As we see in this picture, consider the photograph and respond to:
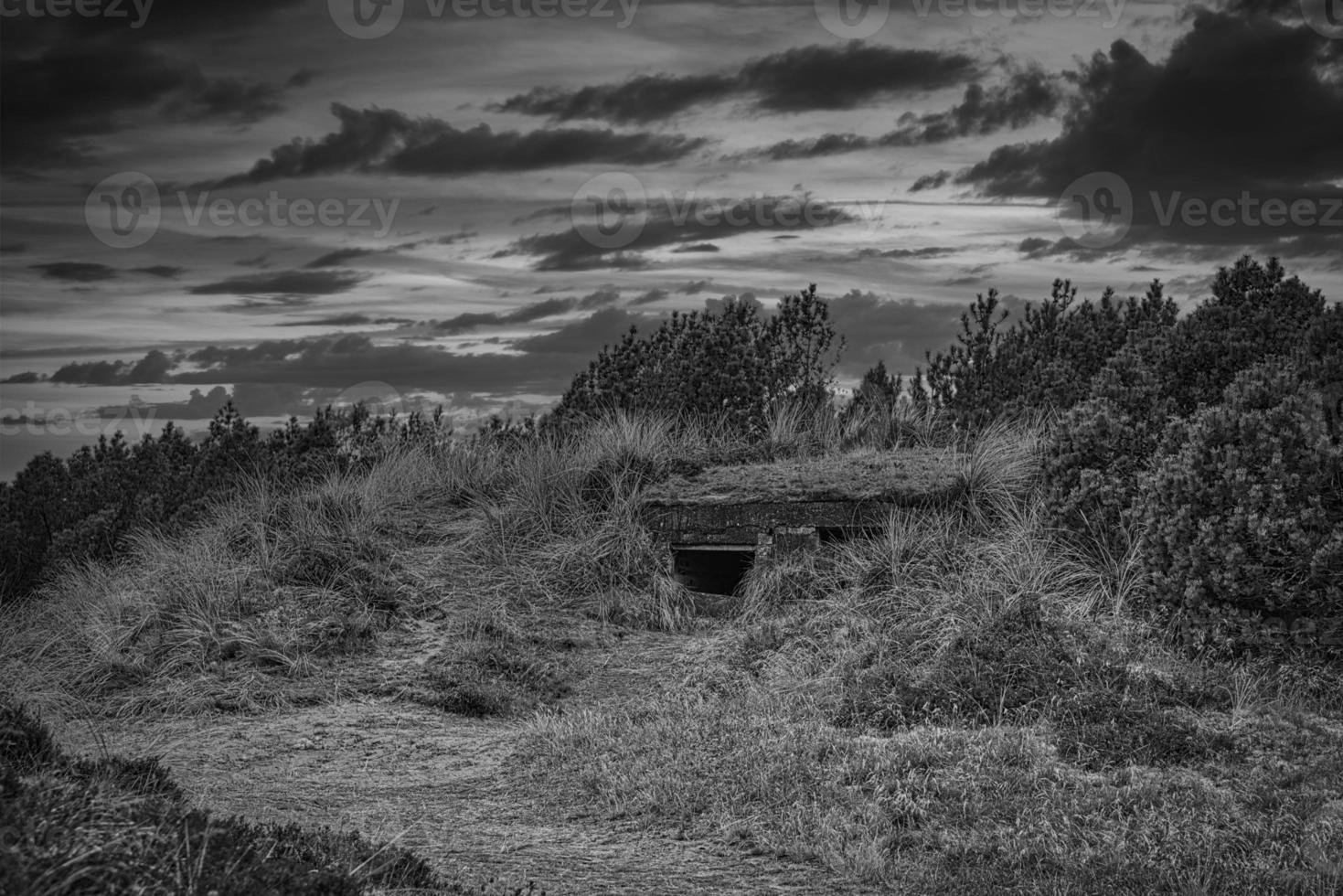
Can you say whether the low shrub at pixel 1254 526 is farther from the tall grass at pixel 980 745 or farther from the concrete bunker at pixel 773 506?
the concrete bunker at pixel 773 506

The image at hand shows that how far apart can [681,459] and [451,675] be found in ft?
14.0

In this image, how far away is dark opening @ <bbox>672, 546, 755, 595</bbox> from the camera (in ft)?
38.4

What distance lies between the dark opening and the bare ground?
124 cm

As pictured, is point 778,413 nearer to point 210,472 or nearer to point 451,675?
point 451,675

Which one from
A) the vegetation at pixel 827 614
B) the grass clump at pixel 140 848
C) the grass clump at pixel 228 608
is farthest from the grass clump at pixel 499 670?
the grass clump at pixel 140 848

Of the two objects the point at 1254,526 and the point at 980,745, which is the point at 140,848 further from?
the point at 1254,526

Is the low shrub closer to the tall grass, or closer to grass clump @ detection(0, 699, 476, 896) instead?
the tall grass

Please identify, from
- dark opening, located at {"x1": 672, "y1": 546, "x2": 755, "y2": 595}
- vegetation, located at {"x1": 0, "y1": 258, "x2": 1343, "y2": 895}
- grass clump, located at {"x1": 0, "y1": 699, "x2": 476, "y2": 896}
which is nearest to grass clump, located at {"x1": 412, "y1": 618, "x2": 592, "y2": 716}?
vegetation, located at {"x1": 0, "y1": 258, "x2": 1343, "y2": 895}

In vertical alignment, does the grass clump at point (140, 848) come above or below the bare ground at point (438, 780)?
above

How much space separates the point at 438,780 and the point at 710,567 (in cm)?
552

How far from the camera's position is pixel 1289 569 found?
7754 millimetres

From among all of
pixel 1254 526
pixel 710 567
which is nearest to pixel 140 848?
pixel 1254 526

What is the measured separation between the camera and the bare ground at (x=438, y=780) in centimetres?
499

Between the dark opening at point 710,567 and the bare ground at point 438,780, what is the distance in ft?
4.08
